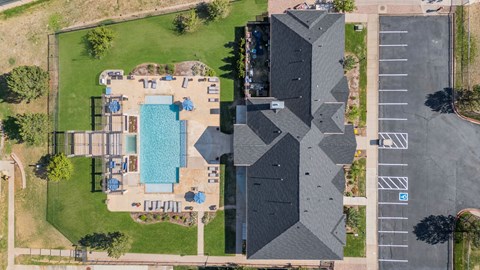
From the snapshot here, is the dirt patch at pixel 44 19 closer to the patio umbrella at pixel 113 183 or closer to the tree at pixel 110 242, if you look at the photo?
the patio umbrella at pixel 113 183

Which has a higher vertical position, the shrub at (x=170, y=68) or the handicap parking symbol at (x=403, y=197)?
the shrub at (x=170, y=68)

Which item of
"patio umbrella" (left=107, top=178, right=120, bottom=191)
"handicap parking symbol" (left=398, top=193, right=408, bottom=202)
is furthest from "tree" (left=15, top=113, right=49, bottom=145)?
"handicap parking symbol" (left=398, top=193, right=408, bottom=202)

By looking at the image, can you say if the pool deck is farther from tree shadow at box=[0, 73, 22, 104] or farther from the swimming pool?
tree shadow at box=[0, 73, 22, 104]

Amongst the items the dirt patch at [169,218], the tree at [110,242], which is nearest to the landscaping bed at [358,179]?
the dirt patch at [169,218]

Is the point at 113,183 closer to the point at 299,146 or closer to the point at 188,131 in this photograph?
the point at 188,131

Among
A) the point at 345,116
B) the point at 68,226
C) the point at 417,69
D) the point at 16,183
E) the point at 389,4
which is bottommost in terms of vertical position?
the point at 68,226

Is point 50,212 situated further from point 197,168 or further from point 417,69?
point 417,69

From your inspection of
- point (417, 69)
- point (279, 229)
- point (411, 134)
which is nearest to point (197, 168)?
point (279, 229)
